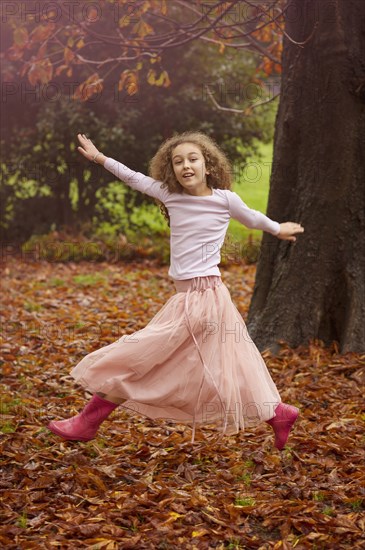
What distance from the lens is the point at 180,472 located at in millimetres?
4020

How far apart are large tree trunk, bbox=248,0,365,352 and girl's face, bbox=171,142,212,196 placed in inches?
76.5

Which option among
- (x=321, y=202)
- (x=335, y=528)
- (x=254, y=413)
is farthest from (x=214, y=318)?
(x=321, y=202)

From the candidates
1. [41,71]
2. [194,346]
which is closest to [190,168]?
[194,346]

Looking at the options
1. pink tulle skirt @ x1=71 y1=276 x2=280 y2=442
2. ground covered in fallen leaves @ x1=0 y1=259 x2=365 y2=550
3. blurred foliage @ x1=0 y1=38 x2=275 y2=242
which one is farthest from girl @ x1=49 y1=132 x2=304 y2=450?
blurred foliage @ x1=0 y1=38 x2=275 y2=242

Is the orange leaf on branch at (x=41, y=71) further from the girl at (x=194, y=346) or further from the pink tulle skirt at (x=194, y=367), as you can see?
the pink tulle skirt at (x=194, y=367)

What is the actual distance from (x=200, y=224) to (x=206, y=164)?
0.32 m

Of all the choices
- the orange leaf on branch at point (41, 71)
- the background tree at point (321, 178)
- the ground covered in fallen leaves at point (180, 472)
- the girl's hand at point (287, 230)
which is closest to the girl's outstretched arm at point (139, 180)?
the girl's hand at point (287, 230)

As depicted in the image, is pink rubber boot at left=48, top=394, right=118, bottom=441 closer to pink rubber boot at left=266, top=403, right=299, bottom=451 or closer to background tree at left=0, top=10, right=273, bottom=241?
pink rubber boot at left=266, top=403, right=299, bottom=451

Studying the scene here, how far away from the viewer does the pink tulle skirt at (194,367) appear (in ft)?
12.8

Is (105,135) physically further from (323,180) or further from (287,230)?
(287,230)

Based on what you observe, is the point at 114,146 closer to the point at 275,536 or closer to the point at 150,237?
the point at 150,237

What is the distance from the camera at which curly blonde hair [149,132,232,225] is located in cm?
399

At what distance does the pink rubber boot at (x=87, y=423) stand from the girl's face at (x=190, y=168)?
1.17 m

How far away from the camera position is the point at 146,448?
4309 mm
